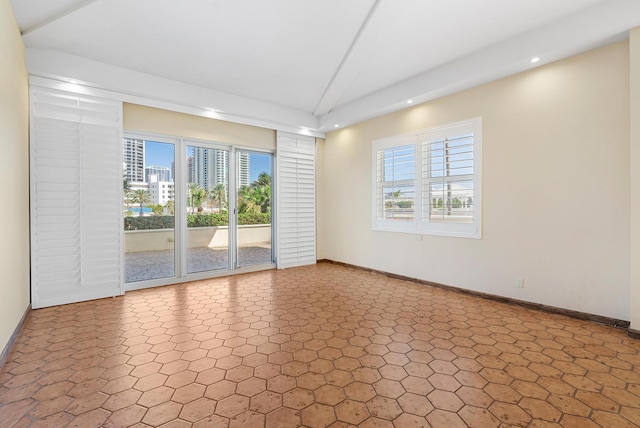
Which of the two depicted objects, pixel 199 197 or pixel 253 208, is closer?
pixel 199 197

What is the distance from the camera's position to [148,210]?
457 cm

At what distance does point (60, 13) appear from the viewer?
2902 millimetres

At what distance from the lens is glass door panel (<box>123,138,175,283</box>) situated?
4418 millimetres

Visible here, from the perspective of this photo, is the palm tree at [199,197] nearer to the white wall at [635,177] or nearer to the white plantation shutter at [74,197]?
the white plantation shutter at [74,197]

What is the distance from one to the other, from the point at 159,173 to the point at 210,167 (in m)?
0.81

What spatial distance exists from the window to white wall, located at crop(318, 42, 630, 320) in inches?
5.5

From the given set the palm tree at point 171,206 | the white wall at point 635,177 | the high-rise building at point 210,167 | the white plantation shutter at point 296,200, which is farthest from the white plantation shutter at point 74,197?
the white wall at point 635,177

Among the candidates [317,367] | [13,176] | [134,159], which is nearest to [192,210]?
[134,159]

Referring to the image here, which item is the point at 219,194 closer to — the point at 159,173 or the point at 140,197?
the point at 159,173

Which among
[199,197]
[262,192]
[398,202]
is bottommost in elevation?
[398,202]

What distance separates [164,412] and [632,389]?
297cm

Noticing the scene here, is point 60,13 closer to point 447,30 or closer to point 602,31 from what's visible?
point 447,30

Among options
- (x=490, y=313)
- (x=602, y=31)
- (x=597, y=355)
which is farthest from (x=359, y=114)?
(x=597, y=355)

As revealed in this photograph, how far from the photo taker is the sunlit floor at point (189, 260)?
451cm
